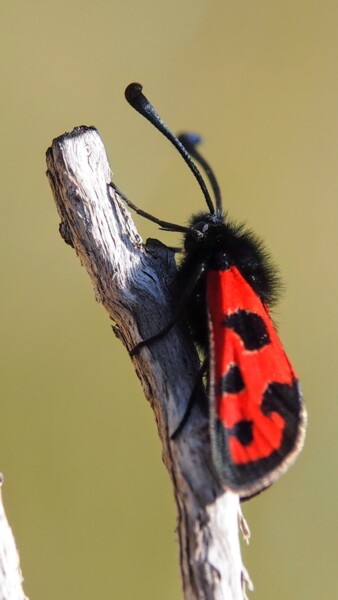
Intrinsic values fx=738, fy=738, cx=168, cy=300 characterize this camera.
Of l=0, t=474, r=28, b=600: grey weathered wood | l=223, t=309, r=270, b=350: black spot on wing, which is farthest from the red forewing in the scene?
l=0, t=474, r=28, b=600: grey weathered wood

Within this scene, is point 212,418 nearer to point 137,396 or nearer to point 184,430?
point 184,430

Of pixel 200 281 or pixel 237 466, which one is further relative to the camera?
pixel 200 281

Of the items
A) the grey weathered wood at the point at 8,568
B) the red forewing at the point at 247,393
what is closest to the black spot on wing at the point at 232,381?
the red forewing at the point at 247,393

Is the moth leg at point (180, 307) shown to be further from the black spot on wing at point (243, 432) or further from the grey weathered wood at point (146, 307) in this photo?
the black spot on wing at point (243, 432)

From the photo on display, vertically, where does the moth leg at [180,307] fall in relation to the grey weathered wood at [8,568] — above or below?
above

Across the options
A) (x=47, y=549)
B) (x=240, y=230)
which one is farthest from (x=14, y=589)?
(x=47, y=549)

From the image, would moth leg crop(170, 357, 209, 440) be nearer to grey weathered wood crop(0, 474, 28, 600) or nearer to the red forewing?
the red forewing
